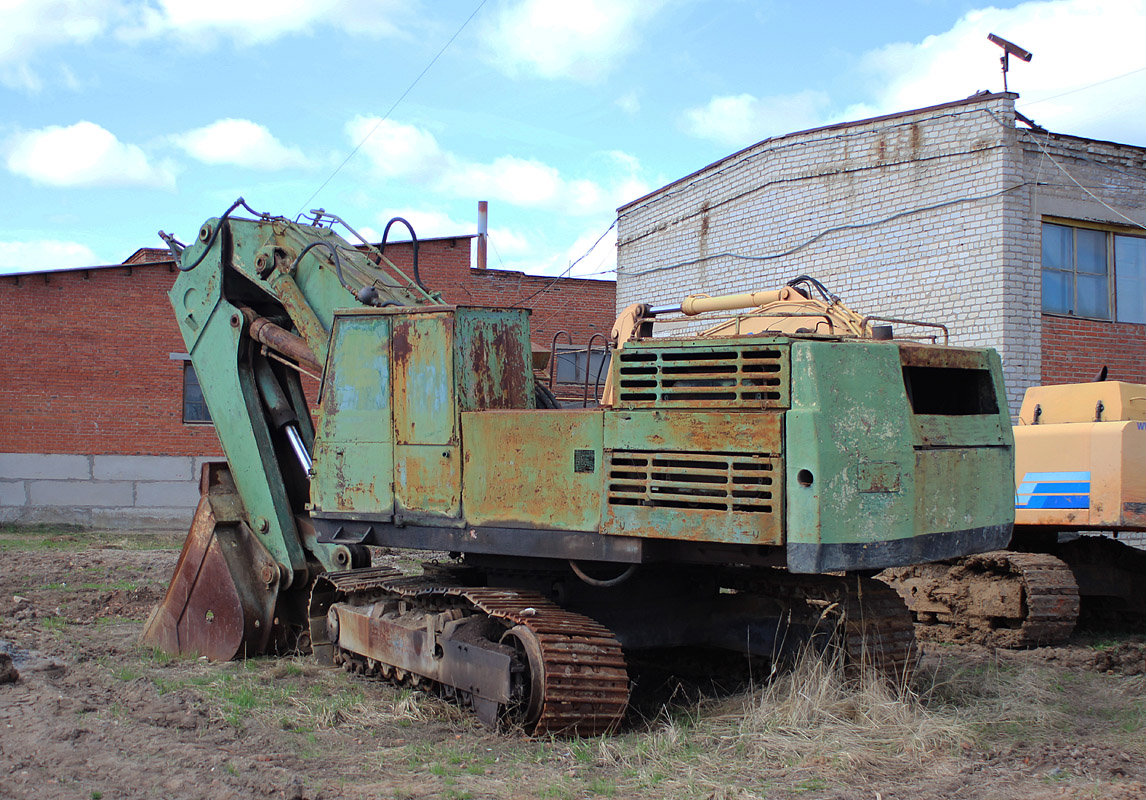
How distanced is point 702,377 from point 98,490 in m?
15.8

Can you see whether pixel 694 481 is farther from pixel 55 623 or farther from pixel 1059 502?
pixel 55 623

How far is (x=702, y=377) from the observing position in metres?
4.66

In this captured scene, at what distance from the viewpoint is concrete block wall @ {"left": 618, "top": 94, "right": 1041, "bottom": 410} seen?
12.1 meters

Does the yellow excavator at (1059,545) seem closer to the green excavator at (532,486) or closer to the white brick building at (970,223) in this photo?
the green excavator at (532,486)

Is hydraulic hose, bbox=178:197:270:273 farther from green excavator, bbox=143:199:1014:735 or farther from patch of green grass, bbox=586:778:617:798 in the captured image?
patch of green grass, bbox=586:778:617:798

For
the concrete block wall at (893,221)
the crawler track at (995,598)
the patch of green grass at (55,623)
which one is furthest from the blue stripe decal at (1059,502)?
the patch of green grass at (55,623)

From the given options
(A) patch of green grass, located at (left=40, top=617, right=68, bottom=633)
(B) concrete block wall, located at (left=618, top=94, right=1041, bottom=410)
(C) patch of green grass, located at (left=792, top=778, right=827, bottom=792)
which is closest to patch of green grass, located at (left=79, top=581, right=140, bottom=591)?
(A) patch of green grass, located at (left=40, top=617, right=68, bottom=633)

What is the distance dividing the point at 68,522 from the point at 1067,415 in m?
15.7

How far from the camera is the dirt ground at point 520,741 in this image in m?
4.19

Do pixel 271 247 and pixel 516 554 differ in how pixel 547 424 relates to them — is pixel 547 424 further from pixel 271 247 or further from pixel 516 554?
pixel 271 247

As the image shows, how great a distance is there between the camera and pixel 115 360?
18141 millimetres

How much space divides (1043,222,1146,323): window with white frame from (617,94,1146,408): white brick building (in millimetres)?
23

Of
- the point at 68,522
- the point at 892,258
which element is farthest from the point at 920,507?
the point at 68,522

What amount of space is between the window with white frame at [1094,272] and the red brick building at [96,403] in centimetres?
1373
